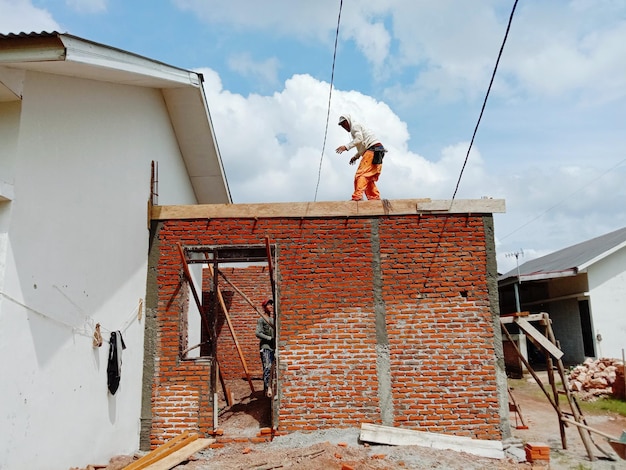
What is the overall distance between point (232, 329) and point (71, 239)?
4385 mm

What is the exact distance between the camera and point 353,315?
25.4ft

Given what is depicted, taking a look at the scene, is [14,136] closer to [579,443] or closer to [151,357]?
[151,357]

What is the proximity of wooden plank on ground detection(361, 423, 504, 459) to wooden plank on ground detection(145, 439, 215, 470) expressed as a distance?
2191 mm

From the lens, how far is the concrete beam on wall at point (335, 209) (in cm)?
796

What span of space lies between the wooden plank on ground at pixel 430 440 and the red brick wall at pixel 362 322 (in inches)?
7.8

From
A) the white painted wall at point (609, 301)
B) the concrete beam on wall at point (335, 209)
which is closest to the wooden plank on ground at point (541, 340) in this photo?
the concrete beam on wall at point (335, 209)

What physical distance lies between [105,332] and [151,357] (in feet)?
4.81

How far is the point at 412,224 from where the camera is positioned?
26.2ft

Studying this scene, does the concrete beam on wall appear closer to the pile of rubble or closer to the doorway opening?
the doorway opening

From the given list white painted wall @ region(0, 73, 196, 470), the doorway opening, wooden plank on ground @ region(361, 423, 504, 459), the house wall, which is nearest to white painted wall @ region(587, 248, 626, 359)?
the house wall

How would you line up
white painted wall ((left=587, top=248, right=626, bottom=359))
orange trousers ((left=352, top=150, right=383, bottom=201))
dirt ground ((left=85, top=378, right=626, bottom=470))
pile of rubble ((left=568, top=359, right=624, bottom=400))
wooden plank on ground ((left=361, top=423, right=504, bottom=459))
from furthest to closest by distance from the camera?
white painted wall ((left=587, top=248, right=626, bottom=359)), pile of rubble ((left=568, top=359, right=624, bottom=400)), orange trousers ((left=352, top=150, right=383, bottom=201)), wooden plank on ground ((left=361, top=423, right=504, bottom=459)), dirt ground ((left=85, top=378, right=626, bottom=470))

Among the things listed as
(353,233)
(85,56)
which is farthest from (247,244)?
(85,56)

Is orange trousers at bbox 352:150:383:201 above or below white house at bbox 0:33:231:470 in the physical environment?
above

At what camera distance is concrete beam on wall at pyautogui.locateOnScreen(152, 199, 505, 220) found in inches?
313
